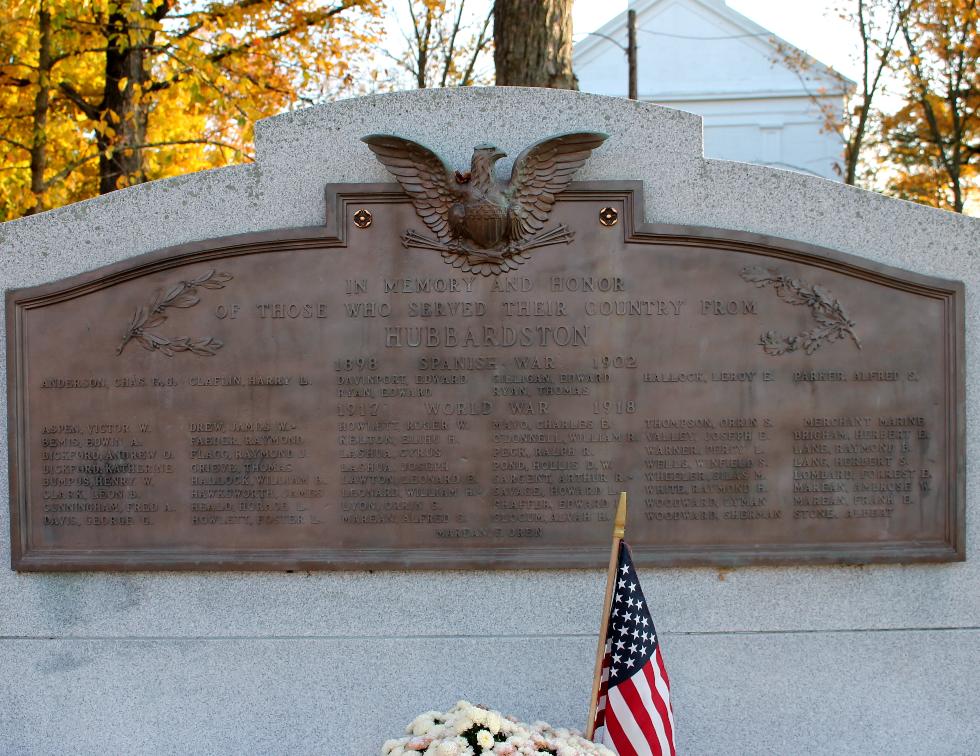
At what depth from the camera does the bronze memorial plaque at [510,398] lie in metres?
4.23

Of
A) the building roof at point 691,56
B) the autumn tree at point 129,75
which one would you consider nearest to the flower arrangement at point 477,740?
the autumn tree at point 129,75

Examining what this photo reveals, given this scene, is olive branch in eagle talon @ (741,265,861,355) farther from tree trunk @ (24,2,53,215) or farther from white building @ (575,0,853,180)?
white building @ (575,0,853,180)

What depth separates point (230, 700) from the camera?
4.29 m

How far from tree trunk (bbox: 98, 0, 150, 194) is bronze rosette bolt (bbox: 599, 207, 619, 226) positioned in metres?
7.02

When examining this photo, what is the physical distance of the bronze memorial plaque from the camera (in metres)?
4.23

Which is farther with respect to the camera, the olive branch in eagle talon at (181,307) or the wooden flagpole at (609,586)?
the olive branch in eagle talon at (181,307)

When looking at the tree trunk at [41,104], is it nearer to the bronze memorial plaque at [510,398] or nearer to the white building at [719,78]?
the bronze memorial plaque at [510,398]

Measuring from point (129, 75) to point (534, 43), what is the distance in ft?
16.9

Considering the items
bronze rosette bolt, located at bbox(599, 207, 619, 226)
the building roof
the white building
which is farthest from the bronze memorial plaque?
the building roof

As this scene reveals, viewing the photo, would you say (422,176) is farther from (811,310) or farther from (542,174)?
(811,310)

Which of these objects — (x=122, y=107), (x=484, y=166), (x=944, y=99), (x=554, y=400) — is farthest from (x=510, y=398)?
(x=944, y=99)

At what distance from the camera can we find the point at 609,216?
13.9 ft

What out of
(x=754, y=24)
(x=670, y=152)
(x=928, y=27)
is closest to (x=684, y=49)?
(x=754, y=24)

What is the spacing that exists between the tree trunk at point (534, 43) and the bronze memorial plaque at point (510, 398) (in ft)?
12.0
